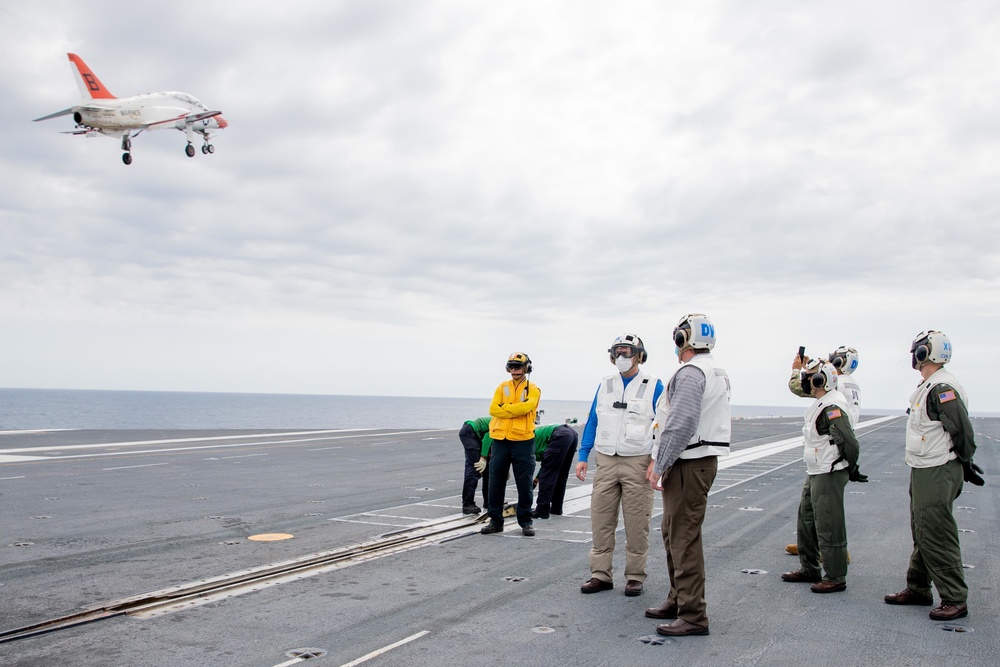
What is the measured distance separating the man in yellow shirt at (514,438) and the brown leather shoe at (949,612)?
14.6ft

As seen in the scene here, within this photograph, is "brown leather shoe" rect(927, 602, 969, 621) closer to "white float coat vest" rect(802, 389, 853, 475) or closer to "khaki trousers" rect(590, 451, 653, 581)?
"white float coat vest" rect(802, 389, 853, 475)

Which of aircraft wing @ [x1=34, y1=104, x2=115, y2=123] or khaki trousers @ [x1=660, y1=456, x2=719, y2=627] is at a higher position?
aircraft wing @ [x1=34, y1=104, x2=115, y2=123]

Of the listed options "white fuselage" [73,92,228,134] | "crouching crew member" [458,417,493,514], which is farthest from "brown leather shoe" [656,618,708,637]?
"white fuselage" [73,92,228,134]

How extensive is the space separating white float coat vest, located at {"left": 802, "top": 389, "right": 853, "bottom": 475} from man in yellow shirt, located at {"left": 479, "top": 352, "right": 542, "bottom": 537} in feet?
10.6

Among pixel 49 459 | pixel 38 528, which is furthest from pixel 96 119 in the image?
pixel 38 528

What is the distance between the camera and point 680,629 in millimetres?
5512

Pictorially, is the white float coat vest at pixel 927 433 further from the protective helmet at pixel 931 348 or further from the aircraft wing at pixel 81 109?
the aircraft wing at pixel 81 109

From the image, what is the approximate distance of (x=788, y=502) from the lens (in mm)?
12750

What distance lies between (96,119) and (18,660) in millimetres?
31378

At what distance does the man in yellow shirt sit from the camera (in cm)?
934

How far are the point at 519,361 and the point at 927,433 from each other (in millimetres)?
4501

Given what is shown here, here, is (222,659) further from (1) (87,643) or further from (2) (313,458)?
(2) (313,458)

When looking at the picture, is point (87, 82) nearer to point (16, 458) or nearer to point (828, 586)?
point (16, 458)

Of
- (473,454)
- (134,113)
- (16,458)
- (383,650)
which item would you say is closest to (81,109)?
(134,113)
